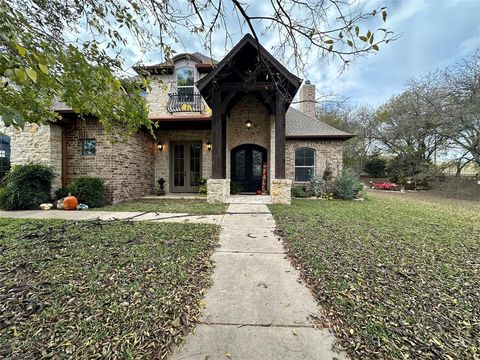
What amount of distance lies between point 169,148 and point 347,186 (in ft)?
29.0

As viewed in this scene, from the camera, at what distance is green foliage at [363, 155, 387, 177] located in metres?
19.2

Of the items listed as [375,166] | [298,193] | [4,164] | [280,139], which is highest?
[280,139]

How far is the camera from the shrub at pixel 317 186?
391 inches

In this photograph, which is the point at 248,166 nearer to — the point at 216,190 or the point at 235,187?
the point at 235,187

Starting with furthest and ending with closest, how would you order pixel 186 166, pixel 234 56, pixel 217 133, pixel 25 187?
pixel 186 166 < pixel 217 133 < pixel 234 56 < pixel 25 187

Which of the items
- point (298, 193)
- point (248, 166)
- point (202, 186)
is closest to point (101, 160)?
point (202, 186)

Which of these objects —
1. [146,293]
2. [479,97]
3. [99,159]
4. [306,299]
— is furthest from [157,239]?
[479,97]

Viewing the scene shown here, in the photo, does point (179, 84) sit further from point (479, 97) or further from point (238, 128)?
point (479, 97)

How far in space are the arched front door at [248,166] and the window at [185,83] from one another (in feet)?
12.3

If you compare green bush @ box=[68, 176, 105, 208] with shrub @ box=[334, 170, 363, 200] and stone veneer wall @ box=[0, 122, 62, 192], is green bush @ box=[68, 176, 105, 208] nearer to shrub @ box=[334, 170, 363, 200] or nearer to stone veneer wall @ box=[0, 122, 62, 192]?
stone veneer wall @ box=[0, 122, 62, 192]

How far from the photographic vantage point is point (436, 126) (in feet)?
41.6

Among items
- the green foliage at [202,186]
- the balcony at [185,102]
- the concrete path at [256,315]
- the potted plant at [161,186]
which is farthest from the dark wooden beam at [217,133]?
the concrete path at [256,315]

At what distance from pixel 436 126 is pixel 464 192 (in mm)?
4199

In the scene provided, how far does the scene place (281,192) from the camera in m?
7.44
